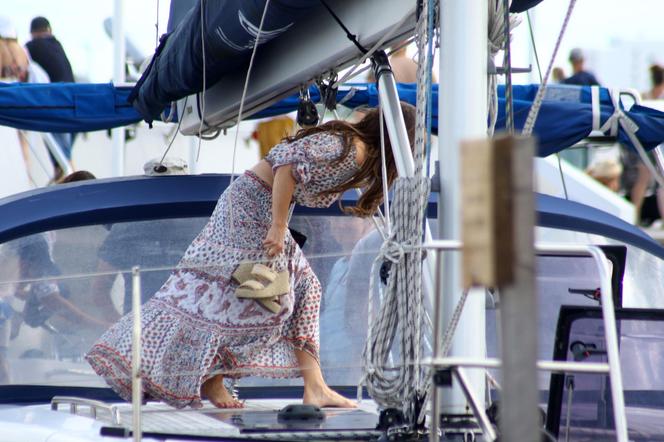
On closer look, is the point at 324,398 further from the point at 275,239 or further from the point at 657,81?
the point at 657,81

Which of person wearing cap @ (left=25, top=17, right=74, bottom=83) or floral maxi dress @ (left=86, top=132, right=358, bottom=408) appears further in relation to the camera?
person wearing cap @ (left=25, top=17, right=74, bottom=83)

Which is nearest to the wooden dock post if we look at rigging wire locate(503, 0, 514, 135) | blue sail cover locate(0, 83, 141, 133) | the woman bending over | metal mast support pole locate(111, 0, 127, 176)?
rigging wire locate(503, 0, 514, 135)

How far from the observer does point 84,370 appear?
4.14m

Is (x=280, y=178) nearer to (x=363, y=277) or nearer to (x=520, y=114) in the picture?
(x=363, y=277)

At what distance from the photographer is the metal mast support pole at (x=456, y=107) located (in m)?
2.93

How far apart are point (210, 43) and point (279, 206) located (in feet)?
2.74

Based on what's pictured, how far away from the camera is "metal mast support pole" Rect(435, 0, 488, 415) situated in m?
2.93

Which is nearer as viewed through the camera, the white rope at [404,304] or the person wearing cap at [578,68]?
the white rope at [404,304]

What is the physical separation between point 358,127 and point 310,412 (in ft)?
3.09

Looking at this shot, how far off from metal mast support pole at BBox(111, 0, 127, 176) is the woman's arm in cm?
490

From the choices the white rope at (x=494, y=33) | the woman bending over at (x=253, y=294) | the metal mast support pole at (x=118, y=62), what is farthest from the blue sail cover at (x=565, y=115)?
the white rope at (x=494, y=33)

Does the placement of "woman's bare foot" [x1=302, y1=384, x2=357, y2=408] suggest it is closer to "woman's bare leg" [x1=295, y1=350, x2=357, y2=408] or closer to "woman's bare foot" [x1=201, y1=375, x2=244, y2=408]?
"woman's bare leg" [x1=295, y1=350, x2=357, y2=408]

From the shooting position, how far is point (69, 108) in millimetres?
7258

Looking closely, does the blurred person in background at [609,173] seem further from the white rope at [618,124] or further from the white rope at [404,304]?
the white rope at [404,304]
